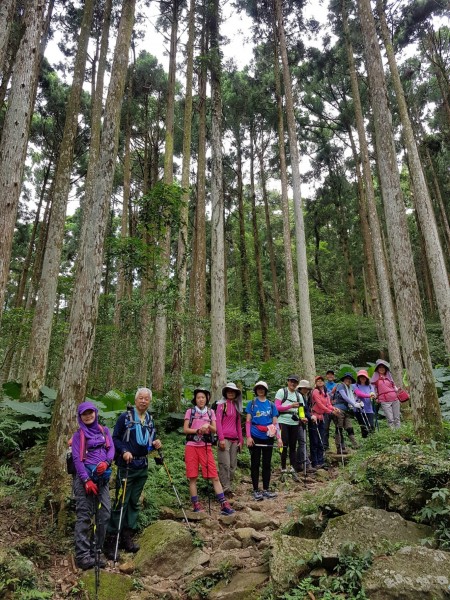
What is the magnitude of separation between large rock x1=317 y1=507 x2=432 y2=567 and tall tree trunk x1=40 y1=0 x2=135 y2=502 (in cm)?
330

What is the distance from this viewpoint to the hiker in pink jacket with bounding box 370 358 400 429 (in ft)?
27.2

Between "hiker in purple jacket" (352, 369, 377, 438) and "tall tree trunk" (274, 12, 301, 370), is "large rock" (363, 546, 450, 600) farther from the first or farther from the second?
"tall tree trunk" (274, 12, 301, 370)

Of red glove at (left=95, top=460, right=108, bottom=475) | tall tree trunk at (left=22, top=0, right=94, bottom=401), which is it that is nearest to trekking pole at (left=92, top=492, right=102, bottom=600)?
red glove at (left=95, top=460, right=108, bottom=475)

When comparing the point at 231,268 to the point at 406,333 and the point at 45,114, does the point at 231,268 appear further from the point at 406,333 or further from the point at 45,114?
the point at 406,333

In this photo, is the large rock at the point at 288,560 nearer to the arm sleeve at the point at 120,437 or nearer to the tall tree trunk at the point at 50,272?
the arm sleeve at the point at 120,437

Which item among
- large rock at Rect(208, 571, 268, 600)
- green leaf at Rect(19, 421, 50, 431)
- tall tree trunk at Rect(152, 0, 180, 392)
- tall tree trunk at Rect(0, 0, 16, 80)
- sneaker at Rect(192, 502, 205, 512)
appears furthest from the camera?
tall tree trunk at Rect(152, 0, 180, 392)

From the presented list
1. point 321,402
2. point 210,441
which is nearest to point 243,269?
point 321,402

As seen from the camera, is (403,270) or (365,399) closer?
(403,270)

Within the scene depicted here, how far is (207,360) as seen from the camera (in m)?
18.4

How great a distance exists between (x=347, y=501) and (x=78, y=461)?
9.64 ft

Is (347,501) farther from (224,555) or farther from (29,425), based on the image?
(29,425)

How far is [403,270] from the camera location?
6227 mm

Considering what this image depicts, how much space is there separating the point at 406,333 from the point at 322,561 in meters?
3.70

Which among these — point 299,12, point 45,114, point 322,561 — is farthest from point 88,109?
point 322,561
